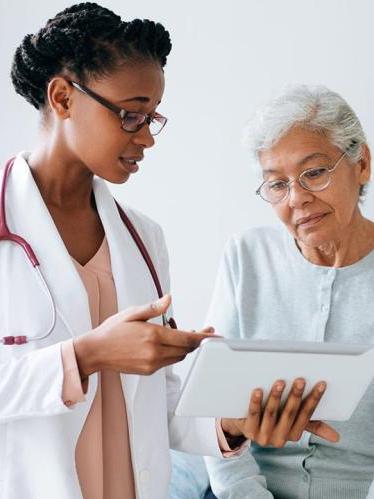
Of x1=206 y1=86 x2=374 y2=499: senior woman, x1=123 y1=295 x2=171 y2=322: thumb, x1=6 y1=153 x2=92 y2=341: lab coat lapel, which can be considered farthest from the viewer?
x1=206 y1=86 x2=374 y2=499: senior woman

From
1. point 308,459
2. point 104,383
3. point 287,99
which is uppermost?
point 287,99

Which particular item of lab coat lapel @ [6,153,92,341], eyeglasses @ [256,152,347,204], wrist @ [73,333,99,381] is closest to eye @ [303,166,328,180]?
eyeglasses @ [256,152,347,204]

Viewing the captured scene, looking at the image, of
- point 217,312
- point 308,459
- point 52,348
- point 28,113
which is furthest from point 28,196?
point 28,113

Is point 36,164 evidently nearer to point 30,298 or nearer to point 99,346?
point 30,298

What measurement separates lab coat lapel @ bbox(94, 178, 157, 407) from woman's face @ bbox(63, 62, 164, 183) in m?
0.10

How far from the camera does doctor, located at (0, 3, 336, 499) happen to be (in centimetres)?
135

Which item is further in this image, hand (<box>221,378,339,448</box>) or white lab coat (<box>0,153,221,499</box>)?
hand (<box>221,378,339,448</box>)

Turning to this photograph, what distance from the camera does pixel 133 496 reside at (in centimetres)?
154

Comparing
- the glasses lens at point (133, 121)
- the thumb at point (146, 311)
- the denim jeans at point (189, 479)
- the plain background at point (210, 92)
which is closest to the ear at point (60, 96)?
the glasses lens at point (133, 121)

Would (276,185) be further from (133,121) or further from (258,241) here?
(133,121)

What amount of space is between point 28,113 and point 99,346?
1.70 metres

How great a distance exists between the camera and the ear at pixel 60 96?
153 cm

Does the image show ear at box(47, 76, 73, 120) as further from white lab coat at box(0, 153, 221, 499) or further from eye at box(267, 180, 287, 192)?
eye at box(267, 180, 287, 192)

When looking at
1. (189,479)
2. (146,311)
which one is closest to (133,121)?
(146,311)
